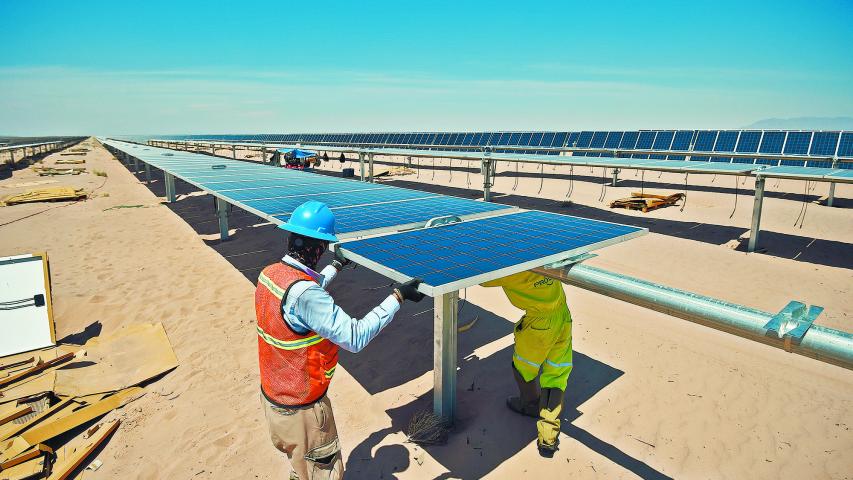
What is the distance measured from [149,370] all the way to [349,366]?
8.94 ft

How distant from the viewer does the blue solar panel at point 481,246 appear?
3393mm

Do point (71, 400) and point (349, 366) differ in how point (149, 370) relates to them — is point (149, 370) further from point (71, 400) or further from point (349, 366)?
point (349, 366)

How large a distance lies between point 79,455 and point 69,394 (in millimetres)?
1295

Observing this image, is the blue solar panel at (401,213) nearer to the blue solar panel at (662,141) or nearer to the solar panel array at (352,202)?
the solar panel array at (352,202)

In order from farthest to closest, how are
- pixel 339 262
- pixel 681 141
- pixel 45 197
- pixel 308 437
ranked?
pixel 681 141 → pixel 45 197 → pixel 339 262 → pixel 308 437

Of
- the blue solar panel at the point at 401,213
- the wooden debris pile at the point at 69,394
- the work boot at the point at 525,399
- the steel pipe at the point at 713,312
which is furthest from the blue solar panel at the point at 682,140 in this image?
the wooden debris pile at the point at 69,394

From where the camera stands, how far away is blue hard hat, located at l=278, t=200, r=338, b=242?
2.97m

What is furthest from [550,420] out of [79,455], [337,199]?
[337,199]

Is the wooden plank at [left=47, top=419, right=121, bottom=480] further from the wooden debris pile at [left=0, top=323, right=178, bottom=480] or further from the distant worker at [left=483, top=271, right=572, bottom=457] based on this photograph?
the distant worker at [left=483, top=271, right=572, bottom=457]

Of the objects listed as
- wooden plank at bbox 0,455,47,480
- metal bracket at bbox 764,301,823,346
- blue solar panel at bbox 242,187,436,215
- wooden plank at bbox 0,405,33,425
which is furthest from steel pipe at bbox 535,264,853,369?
wooden plank at bbox 0,405,33,425

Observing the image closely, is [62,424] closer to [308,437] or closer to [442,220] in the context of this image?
[308,437]

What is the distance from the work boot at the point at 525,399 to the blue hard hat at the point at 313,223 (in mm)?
2721

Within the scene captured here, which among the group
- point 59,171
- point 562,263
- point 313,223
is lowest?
point 59,171

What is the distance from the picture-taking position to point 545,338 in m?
4.19
